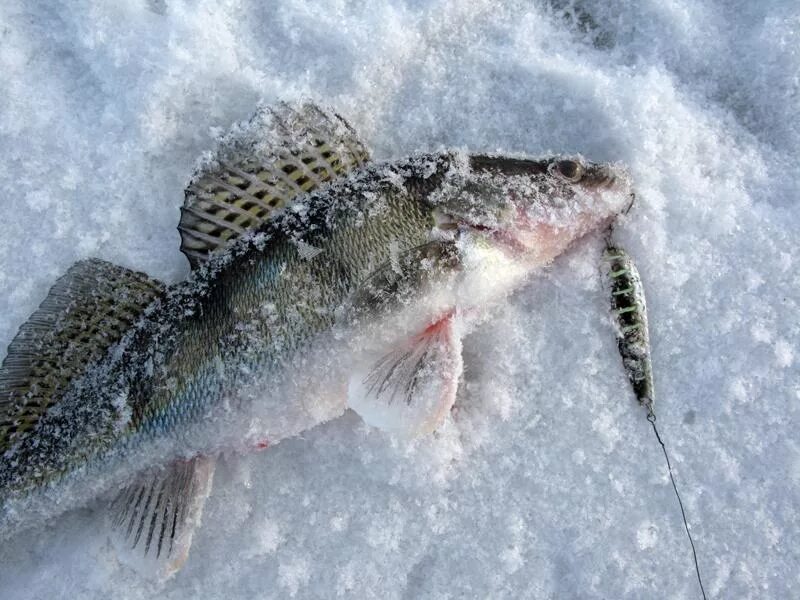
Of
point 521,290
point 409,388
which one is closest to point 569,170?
point 521,290

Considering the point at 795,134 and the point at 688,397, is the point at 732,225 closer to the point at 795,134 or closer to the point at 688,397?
the point at 795,134

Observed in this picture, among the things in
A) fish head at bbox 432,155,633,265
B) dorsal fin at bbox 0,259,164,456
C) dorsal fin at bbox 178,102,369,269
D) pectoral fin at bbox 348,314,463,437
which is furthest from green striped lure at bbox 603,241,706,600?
dorsal fin at bbox 0,259,164,456

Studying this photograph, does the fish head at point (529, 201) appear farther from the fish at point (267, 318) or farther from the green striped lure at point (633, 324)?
the green striped lure at point (633, 324)

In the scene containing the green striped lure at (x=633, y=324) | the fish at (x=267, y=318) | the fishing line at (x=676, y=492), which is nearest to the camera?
the fish at (x=267, y=318)

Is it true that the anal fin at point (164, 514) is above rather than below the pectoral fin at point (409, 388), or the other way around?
below

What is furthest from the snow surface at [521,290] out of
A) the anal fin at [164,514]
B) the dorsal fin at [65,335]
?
the dorsal fin at [65,335]

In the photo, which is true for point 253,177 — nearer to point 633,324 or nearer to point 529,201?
point 529,201

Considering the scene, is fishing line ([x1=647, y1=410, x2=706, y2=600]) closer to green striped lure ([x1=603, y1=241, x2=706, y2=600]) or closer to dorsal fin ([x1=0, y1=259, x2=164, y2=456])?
green striped lure ([x1=603, y1=241, x2=706, y2=600])
